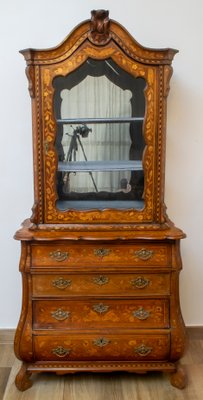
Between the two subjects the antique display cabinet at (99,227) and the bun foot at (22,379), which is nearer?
the antique display cabinet at (99,227)

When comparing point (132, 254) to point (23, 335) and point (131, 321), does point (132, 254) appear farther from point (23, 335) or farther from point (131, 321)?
point (23, 335)

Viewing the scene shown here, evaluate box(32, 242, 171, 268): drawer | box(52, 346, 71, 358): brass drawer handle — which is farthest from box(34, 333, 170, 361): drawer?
box(32, 242, 171, 268): drawer

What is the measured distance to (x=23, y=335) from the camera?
1.83 metres

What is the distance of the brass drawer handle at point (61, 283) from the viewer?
1.81 meters

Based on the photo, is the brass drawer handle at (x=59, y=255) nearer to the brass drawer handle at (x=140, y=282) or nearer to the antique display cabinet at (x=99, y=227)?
the antique display cabinet at (x=99, y=227)

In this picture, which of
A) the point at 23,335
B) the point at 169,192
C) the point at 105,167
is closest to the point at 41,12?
the point at 105,167

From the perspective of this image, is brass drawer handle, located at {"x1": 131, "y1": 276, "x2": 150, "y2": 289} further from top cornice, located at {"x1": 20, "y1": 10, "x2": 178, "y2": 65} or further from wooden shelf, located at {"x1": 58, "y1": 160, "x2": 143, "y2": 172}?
top cornice, located at {"x1": 20, "y1": 10, "x2": 178, "y2": 65}

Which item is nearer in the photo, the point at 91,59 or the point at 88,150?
the point at 91,59

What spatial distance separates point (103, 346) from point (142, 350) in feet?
0.61

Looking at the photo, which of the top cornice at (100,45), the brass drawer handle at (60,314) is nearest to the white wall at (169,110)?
the top cornice at (100,45)

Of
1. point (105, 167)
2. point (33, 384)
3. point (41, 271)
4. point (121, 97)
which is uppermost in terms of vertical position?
point (121, 97)

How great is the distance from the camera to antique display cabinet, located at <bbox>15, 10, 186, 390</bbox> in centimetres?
174

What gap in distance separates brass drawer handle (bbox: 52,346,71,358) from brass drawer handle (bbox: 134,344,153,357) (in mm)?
325

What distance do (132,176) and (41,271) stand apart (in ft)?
2.00
